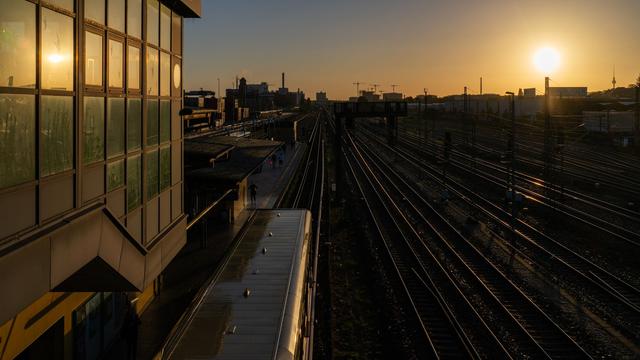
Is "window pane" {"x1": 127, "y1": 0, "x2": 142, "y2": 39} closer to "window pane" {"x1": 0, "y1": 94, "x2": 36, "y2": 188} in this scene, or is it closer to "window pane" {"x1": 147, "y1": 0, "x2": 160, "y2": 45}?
"window pane" {"x1": 147, "y1": 0, "x2": 160, "y2": 45}

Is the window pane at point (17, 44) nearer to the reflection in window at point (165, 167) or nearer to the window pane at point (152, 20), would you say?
the window pane at point (152, 20)

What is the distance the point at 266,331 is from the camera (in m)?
8.04

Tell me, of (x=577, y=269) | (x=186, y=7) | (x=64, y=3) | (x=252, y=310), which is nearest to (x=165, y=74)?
(x=186, y=7)

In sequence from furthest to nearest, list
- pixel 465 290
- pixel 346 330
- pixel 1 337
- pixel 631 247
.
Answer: pixel 631 247 < pixel 465 290 < pixel 346 330 < pixel 1 337

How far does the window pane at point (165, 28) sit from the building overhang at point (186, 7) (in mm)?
159

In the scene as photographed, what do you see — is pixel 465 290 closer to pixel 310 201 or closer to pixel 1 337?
pixel 1 337

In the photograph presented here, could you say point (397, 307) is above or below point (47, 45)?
below

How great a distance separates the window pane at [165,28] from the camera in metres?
9.78

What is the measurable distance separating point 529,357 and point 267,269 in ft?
19.8

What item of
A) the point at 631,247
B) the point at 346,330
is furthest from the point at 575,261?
the point at 346,330

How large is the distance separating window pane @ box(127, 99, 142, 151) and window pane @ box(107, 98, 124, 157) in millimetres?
274

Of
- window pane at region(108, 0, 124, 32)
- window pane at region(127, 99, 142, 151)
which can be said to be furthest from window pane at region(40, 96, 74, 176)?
window pane at region(127, 99, 142, 151)

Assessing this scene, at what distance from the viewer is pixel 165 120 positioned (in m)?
10.1

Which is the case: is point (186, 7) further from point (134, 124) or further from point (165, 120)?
point (134, 124)
